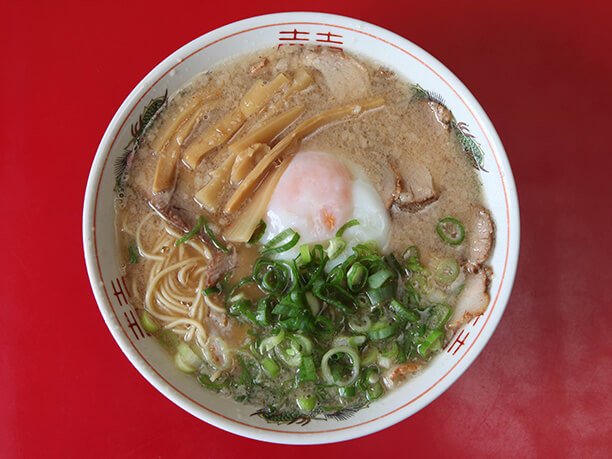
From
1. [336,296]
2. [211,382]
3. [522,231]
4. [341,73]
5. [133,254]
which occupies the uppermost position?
[341,73]

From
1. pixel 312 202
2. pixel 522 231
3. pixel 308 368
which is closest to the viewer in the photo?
pixel 308 368

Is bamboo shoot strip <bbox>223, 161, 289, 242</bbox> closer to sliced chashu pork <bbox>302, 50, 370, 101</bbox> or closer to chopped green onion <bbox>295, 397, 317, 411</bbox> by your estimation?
sliced chashu pork <bbox>302, 50, 370, 101</bbox>

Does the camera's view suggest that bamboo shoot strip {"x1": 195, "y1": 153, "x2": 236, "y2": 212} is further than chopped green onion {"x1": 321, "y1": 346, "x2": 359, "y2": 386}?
Yes

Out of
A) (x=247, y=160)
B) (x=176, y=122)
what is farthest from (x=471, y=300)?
(x=176, y=122)

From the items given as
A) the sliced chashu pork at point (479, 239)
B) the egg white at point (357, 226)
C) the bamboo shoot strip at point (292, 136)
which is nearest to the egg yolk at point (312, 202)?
the egg white at point (357, 226)

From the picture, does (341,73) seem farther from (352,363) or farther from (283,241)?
(352,363)

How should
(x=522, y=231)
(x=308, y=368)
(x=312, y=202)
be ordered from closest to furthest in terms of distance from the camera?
(x=308, y=368) < (x=312, y=202) < (x=522, y=231)

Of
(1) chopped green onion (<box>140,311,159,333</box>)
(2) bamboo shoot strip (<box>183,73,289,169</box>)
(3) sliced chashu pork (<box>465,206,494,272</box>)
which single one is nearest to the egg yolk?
(2) bamboo shoot strip (<box>183,73,289,169</box>)
